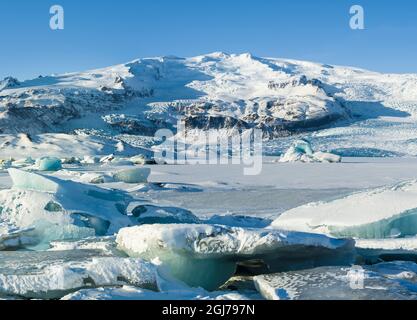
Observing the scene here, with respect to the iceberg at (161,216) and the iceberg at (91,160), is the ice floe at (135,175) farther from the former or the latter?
the iceberg at (91,160)

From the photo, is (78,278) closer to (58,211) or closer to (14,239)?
(14,239)

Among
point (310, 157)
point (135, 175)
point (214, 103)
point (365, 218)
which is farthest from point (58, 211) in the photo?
point (214, 103)

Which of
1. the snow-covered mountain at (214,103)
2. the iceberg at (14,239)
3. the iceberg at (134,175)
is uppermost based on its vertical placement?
the snow-covered mountain at (214,103)

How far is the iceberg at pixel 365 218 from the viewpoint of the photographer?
5.32 meters

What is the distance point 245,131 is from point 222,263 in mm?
44122

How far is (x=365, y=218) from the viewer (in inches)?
211

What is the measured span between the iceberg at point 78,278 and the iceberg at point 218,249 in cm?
32

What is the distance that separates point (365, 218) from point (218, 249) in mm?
2311

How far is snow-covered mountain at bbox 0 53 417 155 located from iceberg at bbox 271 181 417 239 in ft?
87.8

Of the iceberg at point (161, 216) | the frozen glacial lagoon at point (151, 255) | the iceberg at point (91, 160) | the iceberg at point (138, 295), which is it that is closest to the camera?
the iceberg at point (138, 295)

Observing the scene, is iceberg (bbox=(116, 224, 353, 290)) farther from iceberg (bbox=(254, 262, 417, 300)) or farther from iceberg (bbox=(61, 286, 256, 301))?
iceberg (bbox=(61, 286, 256, 301))

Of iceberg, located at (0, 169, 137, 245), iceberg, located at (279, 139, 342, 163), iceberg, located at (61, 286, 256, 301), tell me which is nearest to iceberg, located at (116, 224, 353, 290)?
iceberg, located at (61, 286, 256, 301)

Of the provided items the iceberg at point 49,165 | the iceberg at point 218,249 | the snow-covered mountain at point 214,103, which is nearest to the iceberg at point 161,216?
the iceberg at point 218,249

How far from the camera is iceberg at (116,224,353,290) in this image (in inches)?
141
